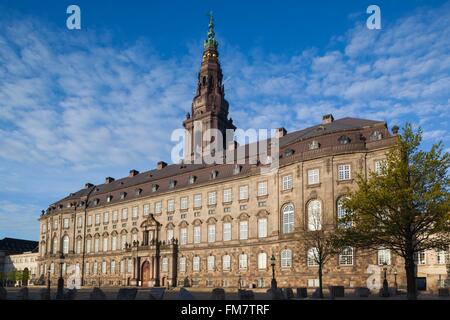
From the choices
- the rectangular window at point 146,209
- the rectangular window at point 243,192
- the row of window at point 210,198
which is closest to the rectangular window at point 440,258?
the row of window at point 210,198

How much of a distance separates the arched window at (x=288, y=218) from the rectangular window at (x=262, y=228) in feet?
10.0

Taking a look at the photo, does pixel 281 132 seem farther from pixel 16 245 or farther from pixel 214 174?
pixel 16 245

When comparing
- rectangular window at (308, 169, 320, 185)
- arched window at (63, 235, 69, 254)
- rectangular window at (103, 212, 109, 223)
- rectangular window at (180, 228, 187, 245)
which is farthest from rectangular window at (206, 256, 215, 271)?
arched window at (63, 235, 69, 254)

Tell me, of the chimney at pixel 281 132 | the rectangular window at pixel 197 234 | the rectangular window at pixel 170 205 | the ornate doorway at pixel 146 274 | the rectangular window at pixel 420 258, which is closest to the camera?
the rectangular window at pixel 420 258

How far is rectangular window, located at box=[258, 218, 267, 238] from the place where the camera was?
56.3 m

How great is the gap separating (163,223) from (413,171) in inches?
1742

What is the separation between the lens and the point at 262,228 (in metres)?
56.7

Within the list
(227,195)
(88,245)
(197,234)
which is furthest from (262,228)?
(88,245)

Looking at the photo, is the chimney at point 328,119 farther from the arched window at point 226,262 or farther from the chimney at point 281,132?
the arched window at point 226,262

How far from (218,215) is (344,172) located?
18785 mm

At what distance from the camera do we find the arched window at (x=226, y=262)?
195ft

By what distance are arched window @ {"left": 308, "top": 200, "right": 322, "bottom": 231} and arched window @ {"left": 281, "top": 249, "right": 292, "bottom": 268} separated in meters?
4.16

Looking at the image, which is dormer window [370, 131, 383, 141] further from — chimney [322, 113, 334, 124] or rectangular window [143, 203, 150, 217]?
rectangular window [143, 203, 150, 217]

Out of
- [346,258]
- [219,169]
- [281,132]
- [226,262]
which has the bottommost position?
[226,262]
